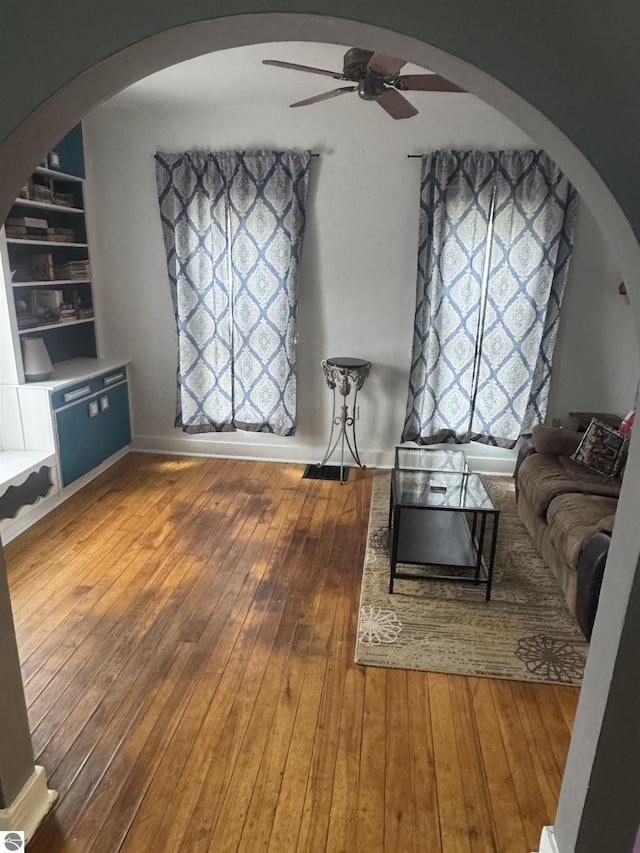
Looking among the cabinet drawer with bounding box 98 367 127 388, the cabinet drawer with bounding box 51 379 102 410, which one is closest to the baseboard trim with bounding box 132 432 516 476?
the cabinet drawer with bounding box 98 367 127 388

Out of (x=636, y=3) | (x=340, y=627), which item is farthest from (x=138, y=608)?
(x=636, y=3)

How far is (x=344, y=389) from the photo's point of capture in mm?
4164

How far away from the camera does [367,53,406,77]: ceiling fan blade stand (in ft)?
7.04

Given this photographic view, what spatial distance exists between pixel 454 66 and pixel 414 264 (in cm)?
317

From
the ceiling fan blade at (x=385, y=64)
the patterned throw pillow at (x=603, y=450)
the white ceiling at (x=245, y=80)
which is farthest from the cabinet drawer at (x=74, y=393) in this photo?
the patterned throw pillow at (x=603, y=450)

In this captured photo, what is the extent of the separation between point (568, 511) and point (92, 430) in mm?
3224

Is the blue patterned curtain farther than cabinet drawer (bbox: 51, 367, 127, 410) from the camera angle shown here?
Yes

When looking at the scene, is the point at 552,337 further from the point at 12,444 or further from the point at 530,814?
the point at 12,444

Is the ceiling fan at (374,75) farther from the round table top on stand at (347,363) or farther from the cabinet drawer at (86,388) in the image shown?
the cabinet drawer at (86,388)

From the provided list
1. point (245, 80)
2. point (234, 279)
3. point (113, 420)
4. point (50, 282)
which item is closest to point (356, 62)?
point (245, 80)

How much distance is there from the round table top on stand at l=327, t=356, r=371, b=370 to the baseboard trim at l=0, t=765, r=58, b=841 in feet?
9.60

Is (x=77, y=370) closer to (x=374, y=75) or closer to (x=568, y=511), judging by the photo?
(x=374, y=75)

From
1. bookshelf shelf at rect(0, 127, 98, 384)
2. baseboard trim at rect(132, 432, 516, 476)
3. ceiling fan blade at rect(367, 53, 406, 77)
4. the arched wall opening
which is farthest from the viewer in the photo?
baseboard trim at rect(132, 432, 516, 476)

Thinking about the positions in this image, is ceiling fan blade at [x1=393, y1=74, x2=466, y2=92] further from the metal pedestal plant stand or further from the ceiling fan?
the metal pedestal plant stand
